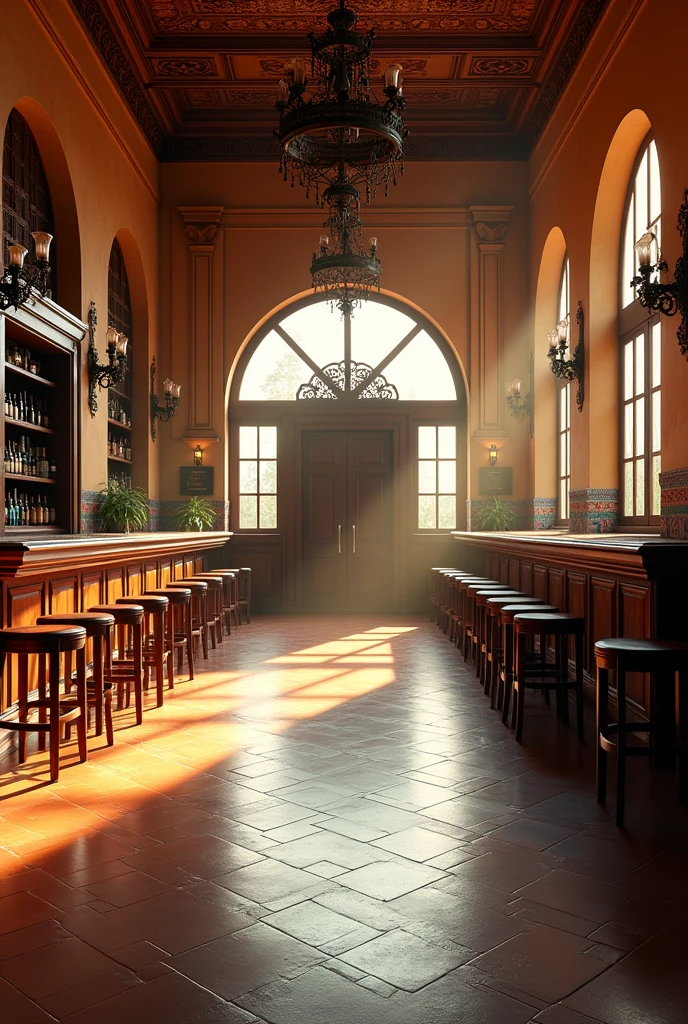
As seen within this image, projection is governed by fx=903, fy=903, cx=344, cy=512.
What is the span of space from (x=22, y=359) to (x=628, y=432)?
5299 millimetres

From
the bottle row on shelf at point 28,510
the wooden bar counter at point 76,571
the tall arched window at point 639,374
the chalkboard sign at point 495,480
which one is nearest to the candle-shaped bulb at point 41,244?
the wooden bar counter at point 76,571

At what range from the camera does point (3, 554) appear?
415cm

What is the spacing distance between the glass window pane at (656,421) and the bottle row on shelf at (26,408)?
201 inches

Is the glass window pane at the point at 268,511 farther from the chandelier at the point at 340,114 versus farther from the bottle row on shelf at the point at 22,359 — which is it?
the chandelier at the point at 340,114

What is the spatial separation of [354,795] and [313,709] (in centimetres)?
186

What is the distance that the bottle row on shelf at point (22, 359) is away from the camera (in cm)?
699

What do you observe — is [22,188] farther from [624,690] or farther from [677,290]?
[624,690]

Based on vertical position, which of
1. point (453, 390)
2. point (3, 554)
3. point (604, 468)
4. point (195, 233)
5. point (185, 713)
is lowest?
point (185, 713)

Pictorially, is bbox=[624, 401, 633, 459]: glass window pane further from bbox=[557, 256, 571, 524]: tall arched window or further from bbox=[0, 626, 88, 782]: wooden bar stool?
bbox=[0, 626, 88, 782]: wooden bar stool

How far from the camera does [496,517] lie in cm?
1115

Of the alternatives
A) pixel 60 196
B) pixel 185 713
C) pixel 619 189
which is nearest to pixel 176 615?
pixel 185 713

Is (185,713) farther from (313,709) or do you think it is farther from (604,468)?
(604,468)

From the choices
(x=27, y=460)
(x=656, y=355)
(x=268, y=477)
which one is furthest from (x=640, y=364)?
(x=268, y=477)

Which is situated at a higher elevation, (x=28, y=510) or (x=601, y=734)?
(x=28, y=510)
